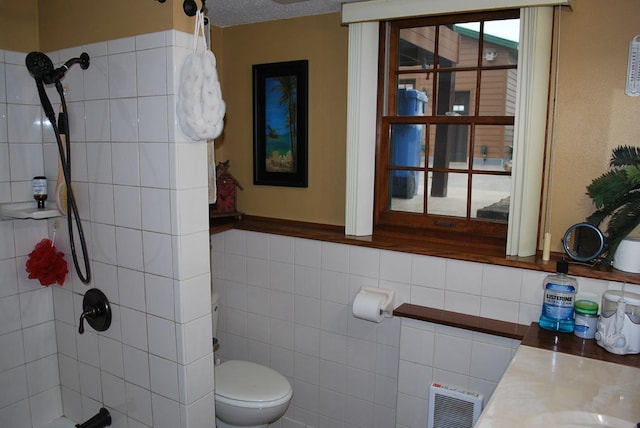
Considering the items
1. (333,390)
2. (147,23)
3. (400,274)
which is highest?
(147,23)

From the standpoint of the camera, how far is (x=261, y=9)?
109 inches

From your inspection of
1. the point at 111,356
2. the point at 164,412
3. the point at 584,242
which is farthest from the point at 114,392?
the point at 584,242

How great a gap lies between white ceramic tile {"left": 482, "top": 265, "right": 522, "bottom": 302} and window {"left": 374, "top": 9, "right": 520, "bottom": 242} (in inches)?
10.0

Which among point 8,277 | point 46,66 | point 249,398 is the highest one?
point 46,66

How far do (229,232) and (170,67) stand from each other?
140 cm

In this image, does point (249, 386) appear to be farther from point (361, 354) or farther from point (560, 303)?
point (560, 303)

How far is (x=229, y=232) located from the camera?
303 centimetres

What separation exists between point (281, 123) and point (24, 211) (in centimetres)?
148

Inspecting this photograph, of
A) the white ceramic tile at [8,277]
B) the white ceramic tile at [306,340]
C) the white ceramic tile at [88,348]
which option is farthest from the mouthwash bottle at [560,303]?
the white ceramic tile at [8,277]

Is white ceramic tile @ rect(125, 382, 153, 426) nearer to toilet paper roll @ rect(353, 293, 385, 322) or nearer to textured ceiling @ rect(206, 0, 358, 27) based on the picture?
toilet paper roll @ rect(353, 293, 385, 322)

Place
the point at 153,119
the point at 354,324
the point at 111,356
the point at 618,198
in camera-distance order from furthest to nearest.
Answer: the point at 354,324 < the point at 111,356 < the point at 618,198 < the point at 153,119

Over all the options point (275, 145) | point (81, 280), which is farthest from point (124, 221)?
point (275, 145)

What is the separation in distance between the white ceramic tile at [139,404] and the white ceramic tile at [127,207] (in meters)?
0.69

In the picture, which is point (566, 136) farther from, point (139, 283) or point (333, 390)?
point (139, 283)
